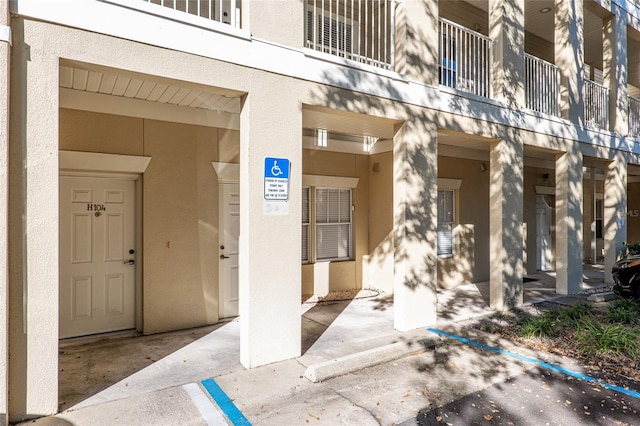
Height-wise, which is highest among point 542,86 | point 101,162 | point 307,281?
point 542,86

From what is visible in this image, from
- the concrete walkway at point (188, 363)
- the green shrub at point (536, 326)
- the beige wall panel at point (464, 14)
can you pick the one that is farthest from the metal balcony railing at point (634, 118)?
the concrete walkway at point (188, 363)

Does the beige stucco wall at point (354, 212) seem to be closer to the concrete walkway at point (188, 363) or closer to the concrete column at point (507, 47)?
the concrete walkway at point (188, 363)

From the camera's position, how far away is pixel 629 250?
10523 millimetres

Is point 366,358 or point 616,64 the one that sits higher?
point 616,64

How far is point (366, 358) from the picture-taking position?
490 centimetres

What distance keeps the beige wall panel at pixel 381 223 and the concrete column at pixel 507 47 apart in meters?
2.57

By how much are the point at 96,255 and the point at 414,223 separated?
4.75 m

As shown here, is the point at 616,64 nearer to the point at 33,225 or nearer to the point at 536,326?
the point at 536,326

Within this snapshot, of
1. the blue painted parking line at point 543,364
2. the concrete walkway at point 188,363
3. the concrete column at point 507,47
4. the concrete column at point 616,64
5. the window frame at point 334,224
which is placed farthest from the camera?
the concrete column at point 616,64

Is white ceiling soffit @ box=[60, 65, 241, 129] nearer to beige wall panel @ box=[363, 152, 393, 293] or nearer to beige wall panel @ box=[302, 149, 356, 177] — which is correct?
A: beige wall panel @ box=[302, 149, 356, 177]

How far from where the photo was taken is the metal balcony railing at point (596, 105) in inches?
398

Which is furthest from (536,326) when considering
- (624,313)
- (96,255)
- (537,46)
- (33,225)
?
(537,46)

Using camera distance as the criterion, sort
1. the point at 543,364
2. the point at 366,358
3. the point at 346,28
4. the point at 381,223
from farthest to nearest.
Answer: the point at 381,223, the point at 346,28, the point at 543,364, the point at 366,358

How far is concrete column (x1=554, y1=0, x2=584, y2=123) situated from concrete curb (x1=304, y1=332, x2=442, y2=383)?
6.53 m
